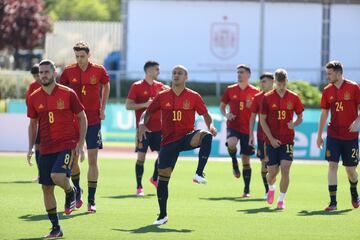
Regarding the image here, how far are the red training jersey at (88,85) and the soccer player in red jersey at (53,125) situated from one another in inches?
100

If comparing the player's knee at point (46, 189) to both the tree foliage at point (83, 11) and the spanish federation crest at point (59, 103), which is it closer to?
the spanish federation crest at point (59, 103)

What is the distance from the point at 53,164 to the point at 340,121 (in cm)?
523

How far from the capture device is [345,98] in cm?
1603

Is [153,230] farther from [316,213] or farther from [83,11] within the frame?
[83,11]

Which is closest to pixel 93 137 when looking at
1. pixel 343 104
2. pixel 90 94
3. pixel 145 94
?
pixel 90 94

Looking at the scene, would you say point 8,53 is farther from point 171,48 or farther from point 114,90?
point 114,90

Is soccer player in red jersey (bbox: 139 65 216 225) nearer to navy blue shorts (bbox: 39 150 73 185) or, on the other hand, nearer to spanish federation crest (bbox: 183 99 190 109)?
spanish federation crest (bbox: 183 99 190 109)

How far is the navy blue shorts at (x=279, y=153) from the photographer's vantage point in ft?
52.7

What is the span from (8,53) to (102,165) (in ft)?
129

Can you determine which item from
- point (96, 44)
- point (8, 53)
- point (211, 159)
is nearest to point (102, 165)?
point (211, 159)

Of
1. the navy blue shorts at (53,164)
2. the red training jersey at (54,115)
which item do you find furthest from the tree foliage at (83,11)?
the navy blue shorts at (53,164)

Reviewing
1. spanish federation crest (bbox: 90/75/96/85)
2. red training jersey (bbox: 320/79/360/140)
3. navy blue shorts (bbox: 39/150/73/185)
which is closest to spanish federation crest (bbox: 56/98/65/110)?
navy blue shorts (bbox: 39/150/73/185)

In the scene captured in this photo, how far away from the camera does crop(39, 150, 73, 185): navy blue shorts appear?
12727 mm

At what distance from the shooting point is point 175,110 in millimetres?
14195
